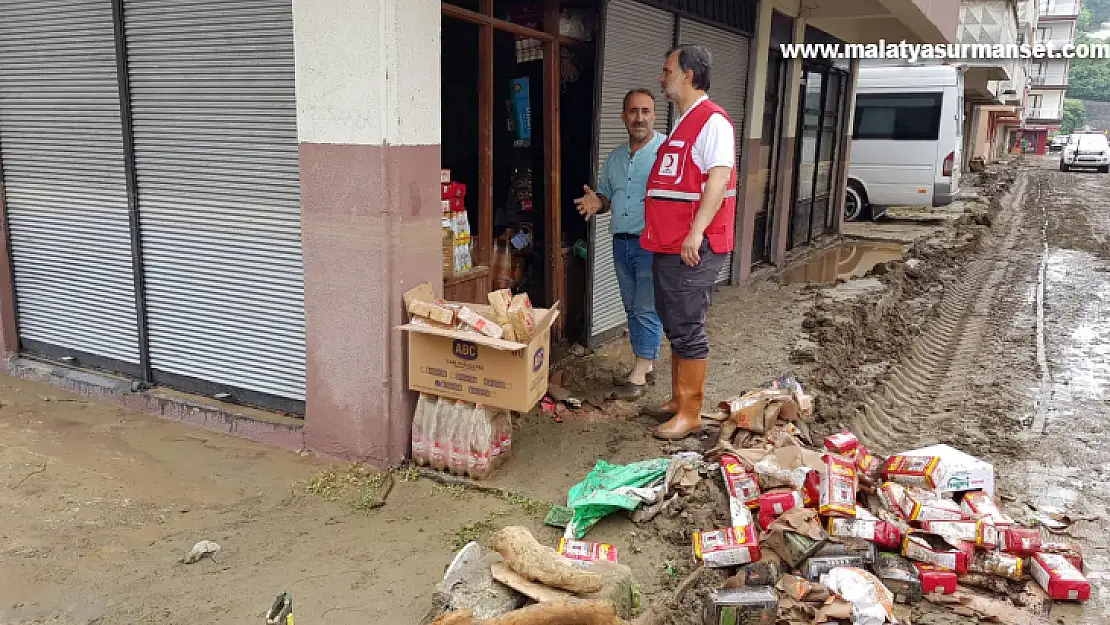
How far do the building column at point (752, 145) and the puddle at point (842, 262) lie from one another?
2.98ft

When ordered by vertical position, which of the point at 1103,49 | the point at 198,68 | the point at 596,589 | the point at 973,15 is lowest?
the point at 596,589

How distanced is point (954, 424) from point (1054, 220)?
14.3 metres

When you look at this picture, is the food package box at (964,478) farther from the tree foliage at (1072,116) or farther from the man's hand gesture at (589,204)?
the tree foliage at (1072,116)

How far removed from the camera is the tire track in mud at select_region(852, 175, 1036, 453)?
5.04m

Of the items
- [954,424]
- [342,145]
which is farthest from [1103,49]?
[342,145]

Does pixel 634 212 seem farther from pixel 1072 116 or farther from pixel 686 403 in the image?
pixel 1072 116

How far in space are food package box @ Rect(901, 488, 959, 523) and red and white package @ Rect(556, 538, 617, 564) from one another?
54.1 inches

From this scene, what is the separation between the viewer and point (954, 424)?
5.04 meters

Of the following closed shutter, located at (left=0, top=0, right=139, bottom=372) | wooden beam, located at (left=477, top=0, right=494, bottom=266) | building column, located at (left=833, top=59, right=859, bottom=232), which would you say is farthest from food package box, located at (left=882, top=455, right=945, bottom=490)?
building column, located at (left=833, top=59, right=859, bottom=232)

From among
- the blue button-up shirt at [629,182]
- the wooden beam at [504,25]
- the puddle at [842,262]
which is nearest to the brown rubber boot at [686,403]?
the blue button-up shirt at [629,182]

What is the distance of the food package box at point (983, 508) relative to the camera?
3.43 m

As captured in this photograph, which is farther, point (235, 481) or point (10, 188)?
point (10, 188)

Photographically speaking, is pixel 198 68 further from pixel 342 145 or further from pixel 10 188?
pixel 10 188

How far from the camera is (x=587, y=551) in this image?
3.10m
